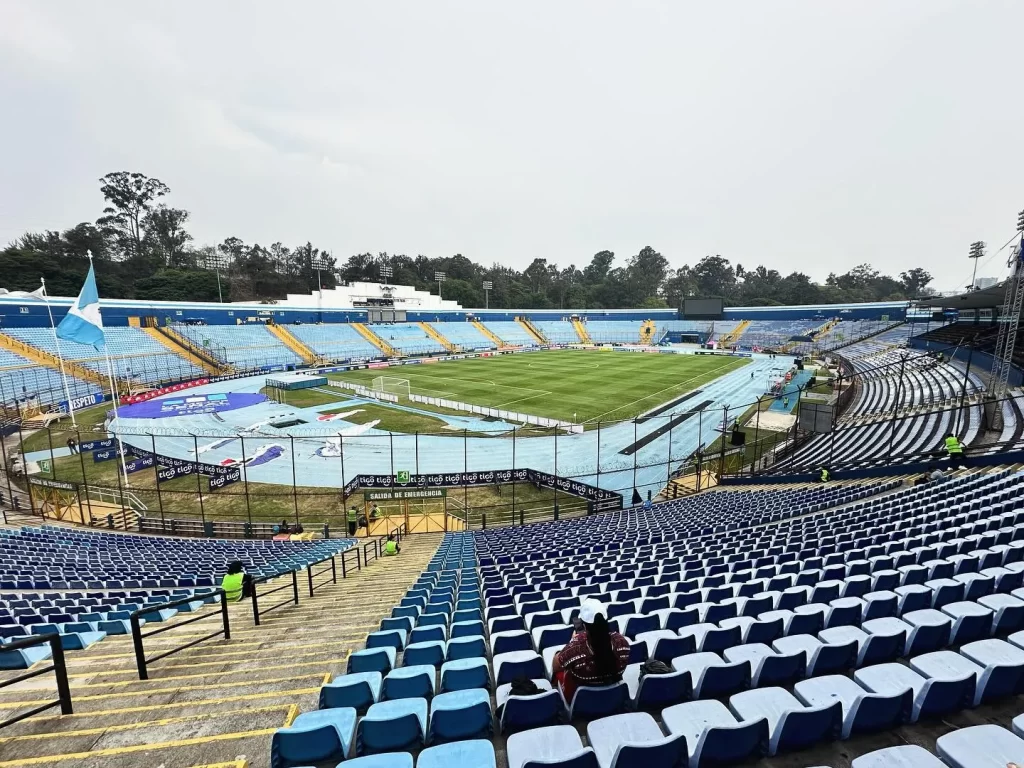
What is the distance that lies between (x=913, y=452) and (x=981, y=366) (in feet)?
67.7

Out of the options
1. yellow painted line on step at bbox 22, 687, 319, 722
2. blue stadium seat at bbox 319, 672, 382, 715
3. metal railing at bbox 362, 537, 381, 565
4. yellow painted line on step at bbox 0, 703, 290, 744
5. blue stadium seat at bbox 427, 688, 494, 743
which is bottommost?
metal railing at bbox 362, 537, 381, 565

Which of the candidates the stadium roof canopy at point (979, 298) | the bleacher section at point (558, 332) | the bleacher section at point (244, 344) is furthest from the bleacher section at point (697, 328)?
the bleacher section at point (244, 344)

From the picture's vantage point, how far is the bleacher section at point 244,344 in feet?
200

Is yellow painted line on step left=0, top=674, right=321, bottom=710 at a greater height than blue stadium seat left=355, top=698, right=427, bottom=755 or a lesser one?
lesser

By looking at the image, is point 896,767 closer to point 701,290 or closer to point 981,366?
point 981,366

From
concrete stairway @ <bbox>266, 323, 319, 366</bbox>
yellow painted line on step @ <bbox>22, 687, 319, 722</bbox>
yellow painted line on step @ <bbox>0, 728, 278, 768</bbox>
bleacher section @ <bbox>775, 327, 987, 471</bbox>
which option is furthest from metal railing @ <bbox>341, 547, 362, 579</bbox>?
concrete stairway @ <bbox>266, 323, 319, 366</bbox>

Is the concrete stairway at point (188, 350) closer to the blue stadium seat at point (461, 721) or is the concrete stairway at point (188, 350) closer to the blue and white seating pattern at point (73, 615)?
the blue and white seating pattern at point (73, 615)

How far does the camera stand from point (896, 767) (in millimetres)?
2740

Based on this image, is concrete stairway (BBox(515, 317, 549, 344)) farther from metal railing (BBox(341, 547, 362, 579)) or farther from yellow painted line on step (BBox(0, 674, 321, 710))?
yellow painted line on step (BBox(0, 674, 321, 710))

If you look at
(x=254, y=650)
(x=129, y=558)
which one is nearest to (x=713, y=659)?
(x=254, y=650)

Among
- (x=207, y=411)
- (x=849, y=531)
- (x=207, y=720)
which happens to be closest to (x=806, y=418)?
(x=849, y=531)

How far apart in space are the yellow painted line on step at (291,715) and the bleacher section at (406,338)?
7646cm

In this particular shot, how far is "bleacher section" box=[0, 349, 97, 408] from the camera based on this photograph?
37.5m

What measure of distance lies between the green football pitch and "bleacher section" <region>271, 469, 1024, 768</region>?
2791 centimetres
